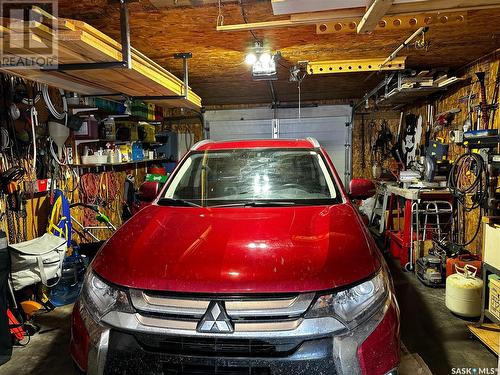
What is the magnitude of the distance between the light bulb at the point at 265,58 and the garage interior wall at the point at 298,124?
3.99 meters

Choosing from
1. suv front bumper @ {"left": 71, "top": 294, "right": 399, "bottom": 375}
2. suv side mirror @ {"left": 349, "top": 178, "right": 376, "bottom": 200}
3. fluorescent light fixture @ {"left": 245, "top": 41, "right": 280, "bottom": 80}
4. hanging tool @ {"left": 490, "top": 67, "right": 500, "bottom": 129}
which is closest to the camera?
suv front bumper @ {"left": 71, "top": 294, "right": 399, "bottom": 375}

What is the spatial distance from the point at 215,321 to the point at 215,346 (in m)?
0.10

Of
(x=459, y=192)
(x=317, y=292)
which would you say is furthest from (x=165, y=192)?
(x=459, y=192)

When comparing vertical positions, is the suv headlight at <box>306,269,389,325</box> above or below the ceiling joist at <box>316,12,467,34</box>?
below

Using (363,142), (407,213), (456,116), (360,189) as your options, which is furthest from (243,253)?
(363,142)

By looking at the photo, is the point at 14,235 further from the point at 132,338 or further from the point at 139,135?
the point at 139,135

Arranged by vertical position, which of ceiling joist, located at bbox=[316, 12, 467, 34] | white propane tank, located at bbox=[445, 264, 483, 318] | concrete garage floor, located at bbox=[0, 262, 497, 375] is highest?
ceiling joist, located at bbox=[316, 12, 467, 34]

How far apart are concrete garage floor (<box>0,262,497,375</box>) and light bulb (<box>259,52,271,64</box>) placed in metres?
2.98

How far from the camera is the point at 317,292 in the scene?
1.36 meters

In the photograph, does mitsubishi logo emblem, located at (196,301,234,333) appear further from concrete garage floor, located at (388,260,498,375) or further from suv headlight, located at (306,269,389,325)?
concrete garage floor, located at (388,260,498,375)

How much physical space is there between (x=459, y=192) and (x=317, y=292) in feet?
11.9

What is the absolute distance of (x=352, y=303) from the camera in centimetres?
139

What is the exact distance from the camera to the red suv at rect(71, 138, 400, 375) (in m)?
1.31

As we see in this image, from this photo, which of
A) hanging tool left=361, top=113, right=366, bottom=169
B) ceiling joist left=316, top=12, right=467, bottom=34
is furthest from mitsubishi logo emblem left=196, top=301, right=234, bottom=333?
hanging tool left=361, top=113, right=366, bottom=169
